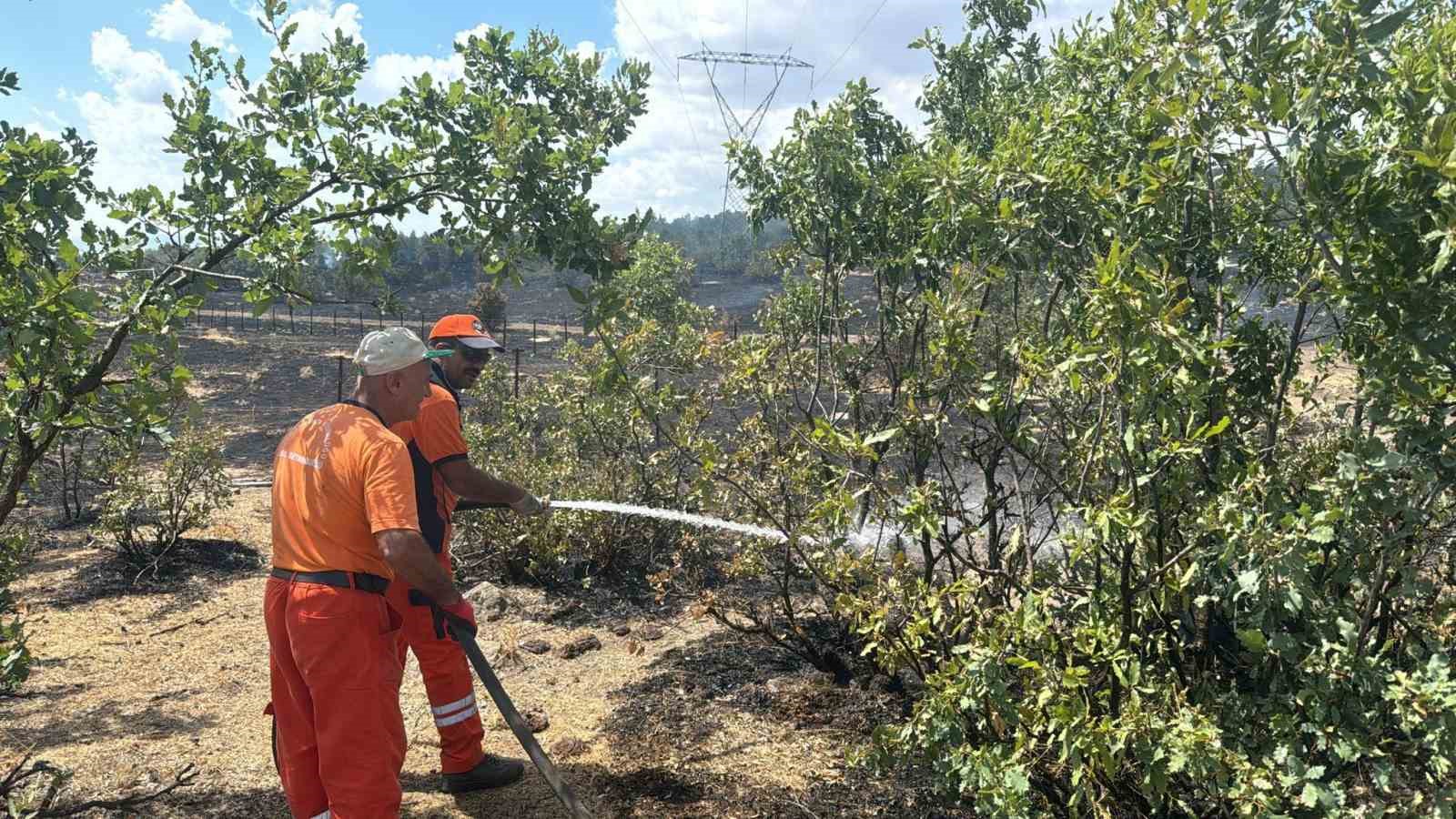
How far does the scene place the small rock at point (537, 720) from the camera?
4262 millimetres

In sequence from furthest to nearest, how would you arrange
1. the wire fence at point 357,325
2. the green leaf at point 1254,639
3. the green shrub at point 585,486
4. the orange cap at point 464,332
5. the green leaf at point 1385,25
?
the wire fence at point 357,325 < the green shrub at point 585,486 < the orange cap at point 464,332 < the green leaf at point 1254,639 < the green leaf at point 1385,25

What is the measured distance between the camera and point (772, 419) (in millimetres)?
4801

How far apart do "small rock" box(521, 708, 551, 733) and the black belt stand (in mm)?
1617

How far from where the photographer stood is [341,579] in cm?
279

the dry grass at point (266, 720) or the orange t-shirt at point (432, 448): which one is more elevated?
the orange t-shirt at point (432, 448)

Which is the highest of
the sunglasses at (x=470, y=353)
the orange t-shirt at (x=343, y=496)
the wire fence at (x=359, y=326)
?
the sunglasses at (x=470, y=353)

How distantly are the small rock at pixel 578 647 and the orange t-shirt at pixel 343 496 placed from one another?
8.57 feet

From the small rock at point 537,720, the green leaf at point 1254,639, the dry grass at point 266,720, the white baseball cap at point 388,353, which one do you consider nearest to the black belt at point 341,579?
the white baseball cap at point 388,353

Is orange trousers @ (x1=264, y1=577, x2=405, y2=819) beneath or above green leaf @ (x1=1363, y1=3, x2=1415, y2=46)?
beneath

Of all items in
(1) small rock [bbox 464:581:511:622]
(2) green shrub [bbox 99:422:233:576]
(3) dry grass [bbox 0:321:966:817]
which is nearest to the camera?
(3) dry grass [bbox 0:321:966:817]

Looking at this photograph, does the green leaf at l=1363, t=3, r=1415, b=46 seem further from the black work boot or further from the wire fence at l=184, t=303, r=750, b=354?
the wire fence at l=184, t=303, r=750, b=354

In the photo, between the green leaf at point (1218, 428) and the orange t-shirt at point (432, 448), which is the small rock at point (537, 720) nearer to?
the orange t-shirt at point (432, 448)

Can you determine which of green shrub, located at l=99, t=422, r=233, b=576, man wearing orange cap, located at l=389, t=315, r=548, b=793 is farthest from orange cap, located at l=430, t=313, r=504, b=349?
green shrub, located at l=99, t=422, r=233, b=576

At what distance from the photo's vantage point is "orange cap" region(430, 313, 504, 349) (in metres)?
3.93
